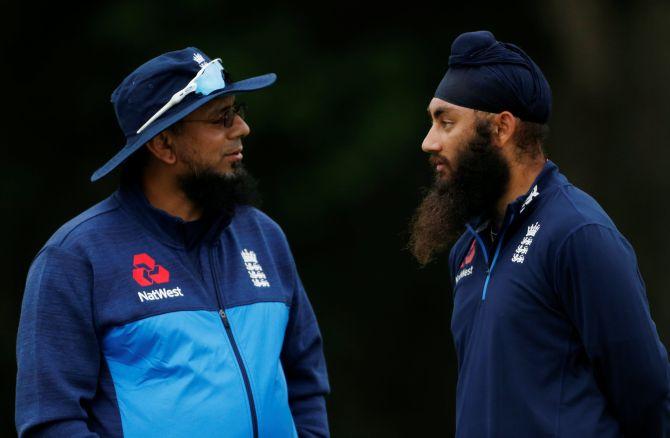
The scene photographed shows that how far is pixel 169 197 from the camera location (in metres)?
3.96

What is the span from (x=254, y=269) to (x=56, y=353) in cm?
70

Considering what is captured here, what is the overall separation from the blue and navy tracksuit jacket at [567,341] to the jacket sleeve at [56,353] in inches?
43.3

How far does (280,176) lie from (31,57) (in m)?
1.85

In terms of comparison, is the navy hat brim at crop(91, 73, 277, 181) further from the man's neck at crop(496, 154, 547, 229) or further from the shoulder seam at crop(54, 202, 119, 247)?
the man's neck at crop(496, 154, 547, 229)

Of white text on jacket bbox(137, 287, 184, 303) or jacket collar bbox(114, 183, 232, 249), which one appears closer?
white text on jacket bbox(137, 287, 184, 303)

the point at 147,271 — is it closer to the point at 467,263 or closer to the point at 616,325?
the point at 467,263

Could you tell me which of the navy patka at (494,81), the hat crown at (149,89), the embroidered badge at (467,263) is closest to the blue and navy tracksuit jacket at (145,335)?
the hat crown at (149,89)

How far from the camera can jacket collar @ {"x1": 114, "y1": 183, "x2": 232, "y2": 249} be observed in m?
3.85

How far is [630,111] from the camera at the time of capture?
7.84 m

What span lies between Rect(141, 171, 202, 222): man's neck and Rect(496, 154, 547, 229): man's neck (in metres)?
0.94

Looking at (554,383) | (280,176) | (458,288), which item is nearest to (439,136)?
(458,288)

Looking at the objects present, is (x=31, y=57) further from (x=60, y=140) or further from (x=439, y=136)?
(x=439, y=136)

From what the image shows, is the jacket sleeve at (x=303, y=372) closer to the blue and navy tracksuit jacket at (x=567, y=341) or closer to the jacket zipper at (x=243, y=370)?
the jacket zipper at (x=243, y=370)

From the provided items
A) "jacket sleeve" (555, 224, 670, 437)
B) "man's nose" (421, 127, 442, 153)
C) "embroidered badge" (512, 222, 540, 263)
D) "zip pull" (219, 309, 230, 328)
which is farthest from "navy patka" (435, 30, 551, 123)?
"zip pull" (219, 309, 230, 328)
